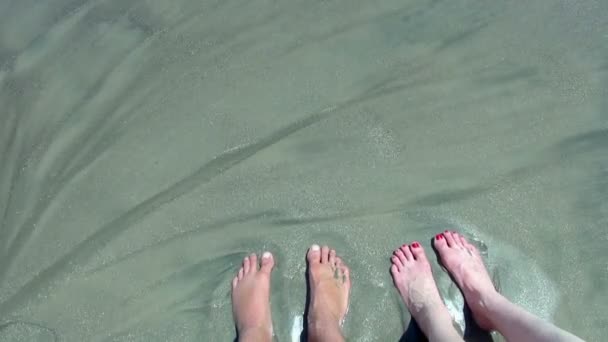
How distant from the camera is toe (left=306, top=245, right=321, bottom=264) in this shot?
2860mm

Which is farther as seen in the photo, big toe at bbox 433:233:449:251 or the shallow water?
big toe at bbox 433:233:449:251

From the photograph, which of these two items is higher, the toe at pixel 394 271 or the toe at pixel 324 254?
the toe at pixel 324 254

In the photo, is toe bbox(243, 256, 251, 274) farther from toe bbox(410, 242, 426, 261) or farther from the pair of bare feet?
toe bbox(410, 242, 426, 261)

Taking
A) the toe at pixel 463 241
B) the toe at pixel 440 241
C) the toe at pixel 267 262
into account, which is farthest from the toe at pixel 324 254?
the toe at pixel 463 241

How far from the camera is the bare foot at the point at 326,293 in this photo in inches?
105

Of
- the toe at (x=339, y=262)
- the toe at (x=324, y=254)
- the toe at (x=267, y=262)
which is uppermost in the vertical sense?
the toe at (x=267, y=262)

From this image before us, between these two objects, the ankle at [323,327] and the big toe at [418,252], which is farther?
the big toe at [418,252]

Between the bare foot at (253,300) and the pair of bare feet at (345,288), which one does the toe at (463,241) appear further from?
the bare foot at (253,300)

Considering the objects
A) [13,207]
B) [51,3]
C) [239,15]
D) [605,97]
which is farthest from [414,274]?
[51,3]

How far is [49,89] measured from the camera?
125 inches

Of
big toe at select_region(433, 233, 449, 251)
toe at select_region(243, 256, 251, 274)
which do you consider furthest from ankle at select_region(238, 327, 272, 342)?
big toe at select_region(433, 233, 449, 251)

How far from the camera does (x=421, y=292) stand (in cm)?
277

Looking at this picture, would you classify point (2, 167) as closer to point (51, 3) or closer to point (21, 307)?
point (21, 307)

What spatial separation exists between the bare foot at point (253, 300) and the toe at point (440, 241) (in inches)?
30.7
